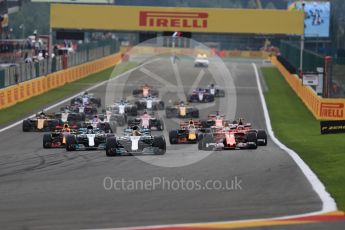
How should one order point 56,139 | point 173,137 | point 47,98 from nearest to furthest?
point 56,139, point 173,137, point 47,98

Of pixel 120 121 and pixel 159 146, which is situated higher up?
pixel 159 146

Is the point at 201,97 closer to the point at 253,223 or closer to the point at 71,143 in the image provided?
the point at 71,143

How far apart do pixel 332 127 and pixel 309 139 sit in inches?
76.4

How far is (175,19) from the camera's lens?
2491 inches

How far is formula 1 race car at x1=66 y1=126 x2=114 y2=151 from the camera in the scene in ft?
81.0

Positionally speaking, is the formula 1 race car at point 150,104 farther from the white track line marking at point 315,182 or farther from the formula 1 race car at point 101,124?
the white track line marking at point 315,182

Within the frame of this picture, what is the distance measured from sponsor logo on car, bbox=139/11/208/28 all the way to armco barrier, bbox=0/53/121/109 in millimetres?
6928

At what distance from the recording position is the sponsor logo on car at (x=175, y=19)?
63188 mm

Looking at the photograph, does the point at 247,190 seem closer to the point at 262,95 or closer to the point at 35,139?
the point at 35,139

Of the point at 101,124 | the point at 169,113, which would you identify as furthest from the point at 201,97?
the point at 101,124

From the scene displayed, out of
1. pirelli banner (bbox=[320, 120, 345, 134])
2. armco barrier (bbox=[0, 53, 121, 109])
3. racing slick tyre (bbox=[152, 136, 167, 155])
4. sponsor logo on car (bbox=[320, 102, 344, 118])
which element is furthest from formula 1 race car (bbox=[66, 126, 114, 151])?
armco barrier (bbox=[0, 53, 121, 109])

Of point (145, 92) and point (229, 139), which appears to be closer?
point (229, 139)

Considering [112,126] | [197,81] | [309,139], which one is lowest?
[197,81]

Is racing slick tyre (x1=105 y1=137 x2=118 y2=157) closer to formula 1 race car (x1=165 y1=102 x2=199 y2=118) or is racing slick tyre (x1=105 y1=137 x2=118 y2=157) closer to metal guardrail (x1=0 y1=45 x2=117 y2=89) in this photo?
formula 1 race car (x1=165 y1=102 x2=199 y2=118)
